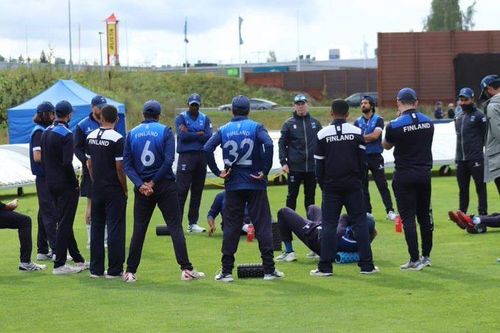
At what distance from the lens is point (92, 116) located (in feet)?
39.7

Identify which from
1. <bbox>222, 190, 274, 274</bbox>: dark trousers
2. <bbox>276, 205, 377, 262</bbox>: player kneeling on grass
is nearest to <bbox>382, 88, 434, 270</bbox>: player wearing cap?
<bbox>276, 205, 377, 262</bbox>: player kneeling on grass

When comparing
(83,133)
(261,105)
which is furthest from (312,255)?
(261,105)

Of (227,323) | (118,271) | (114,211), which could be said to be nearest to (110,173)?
(114,211)

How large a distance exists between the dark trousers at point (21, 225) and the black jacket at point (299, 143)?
4319 millimetres

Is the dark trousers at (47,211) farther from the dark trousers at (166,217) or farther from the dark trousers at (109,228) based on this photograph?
the dark trousers at (166,217)

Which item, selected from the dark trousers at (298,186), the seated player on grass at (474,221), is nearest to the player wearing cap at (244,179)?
the dark trousers at (298,186)

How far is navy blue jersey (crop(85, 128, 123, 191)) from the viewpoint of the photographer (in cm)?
1077

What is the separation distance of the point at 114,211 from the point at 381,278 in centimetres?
296

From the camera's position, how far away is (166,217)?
10.9 metres

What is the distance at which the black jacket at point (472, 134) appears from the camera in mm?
14677

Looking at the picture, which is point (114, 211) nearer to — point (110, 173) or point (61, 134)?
point (110, 173)

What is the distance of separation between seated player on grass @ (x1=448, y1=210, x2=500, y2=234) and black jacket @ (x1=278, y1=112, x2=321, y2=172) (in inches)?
85.7

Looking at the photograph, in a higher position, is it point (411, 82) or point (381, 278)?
point (411, 82)

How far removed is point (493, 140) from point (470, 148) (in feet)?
9.17
